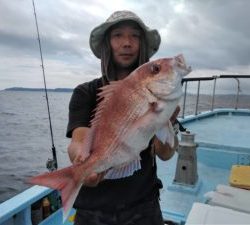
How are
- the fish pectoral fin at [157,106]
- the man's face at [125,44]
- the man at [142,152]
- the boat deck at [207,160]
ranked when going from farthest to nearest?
the boat deck at [207,160], the man's face at [125,44], the man at [142,152], the fish pectoral fin at [157,106]

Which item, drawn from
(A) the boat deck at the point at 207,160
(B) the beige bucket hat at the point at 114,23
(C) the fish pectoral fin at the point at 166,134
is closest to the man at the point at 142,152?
(B) the beige bucket hat at the point at 114,23

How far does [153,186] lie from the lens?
2.54 m

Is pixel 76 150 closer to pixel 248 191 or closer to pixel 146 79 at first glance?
pixel 146 79

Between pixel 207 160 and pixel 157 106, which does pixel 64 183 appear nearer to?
pixel 157 106

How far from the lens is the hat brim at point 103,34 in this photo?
2578 millimetres

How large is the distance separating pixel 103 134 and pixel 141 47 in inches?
36.1

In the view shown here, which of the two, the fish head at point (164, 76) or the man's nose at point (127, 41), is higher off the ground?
the man's nose at point (127, 41)

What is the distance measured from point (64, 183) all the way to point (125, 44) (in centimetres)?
111

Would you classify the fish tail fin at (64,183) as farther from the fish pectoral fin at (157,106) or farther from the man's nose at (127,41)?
the man's nose at (127,41)

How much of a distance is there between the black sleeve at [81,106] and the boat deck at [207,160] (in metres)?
2.28

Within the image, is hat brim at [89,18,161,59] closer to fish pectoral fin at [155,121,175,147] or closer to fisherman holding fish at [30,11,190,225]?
fisherman holding fish at [30,11,190,225]

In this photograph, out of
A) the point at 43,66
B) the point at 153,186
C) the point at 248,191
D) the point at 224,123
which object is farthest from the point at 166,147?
the point at 224,123

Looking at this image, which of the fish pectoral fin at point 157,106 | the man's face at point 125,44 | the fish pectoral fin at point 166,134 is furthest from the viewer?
the man's face at point 125,44

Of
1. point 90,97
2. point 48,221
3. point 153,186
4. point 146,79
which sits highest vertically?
point 146,79
